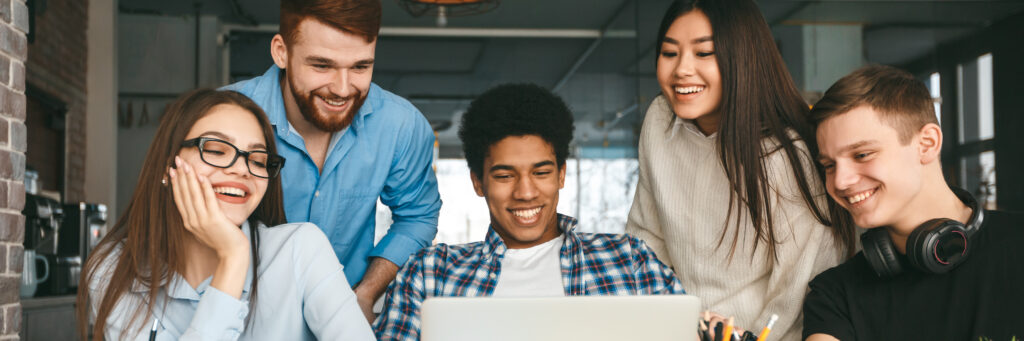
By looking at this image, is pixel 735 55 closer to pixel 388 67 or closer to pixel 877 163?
pixel 877 163

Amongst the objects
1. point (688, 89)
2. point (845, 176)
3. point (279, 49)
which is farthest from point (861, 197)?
point (279, 49)

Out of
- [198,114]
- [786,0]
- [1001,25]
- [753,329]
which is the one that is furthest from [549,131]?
[1001,25]

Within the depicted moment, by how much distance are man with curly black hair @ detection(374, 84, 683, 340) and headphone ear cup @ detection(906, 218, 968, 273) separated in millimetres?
499

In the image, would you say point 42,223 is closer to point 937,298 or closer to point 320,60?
Result: point 320,60

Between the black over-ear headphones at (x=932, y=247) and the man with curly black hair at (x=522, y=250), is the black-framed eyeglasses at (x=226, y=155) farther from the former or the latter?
the black over-ear headphones at (x=932, y=247)

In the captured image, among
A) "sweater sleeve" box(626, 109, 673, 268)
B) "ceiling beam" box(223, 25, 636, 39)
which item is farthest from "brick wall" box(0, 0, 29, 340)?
"ceiling beam" box(223, 25, 636, 39)

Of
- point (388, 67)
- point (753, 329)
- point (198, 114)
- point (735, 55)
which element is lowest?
point (753, 329)

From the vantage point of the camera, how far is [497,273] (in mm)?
1790

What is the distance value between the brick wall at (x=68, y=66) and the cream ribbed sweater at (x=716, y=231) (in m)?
3.60

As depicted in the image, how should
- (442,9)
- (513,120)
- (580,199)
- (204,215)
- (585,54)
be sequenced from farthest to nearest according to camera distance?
1. (585,54)
2. (580,199)
3. (442,9)
4. (513,120)
5. (204,215)

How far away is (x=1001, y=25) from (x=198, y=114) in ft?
19.3

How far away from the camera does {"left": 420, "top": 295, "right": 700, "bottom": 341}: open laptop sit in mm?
975

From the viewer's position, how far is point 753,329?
1.68 metres

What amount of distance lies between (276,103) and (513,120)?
0.65 metres
